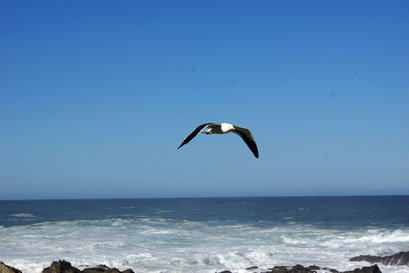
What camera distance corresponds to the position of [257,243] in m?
20.2

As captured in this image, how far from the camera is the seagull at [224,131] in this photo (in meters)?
6.27

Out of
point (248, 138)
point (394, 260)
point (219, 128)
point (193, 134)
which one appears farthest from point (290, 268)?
point (193, 134)

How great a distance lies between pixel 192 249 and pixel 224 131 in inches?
485

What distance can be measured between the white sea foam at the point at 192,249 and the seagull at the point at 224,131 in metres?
7.15

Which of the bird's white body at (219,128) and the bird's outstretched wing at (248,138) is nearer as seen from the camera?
the bird's white body at (219,128)

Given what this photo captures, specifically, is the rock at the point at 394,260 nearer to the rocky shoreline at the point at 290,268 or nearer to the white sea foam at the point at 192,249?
the rocky shoreline at the point at 290,268

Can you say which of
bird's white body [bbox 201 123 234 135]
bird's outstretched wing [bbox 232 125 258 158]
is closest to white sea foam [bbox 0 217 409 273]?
bird's outstretched wing [bbox 232 125 258 158]

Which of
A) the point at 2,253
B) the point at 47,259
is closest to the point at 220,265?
the point at 47,259

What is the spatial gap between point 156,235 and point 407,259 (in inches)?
498

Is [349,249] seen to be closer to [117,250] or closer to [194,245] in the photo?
[194,245]

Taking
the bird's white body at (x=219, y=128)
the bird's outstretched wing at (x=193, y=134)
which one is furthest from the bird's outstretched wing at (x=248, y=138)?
the bird's outstretched wing at (x=193, y=134)

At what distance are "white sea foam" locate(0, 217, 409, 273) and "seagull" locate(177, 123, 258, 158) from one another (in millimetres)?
7151

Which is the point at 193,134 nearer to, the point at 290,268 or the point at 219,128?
the point at 219,128

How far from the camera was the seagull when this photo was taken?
627 centimetres
